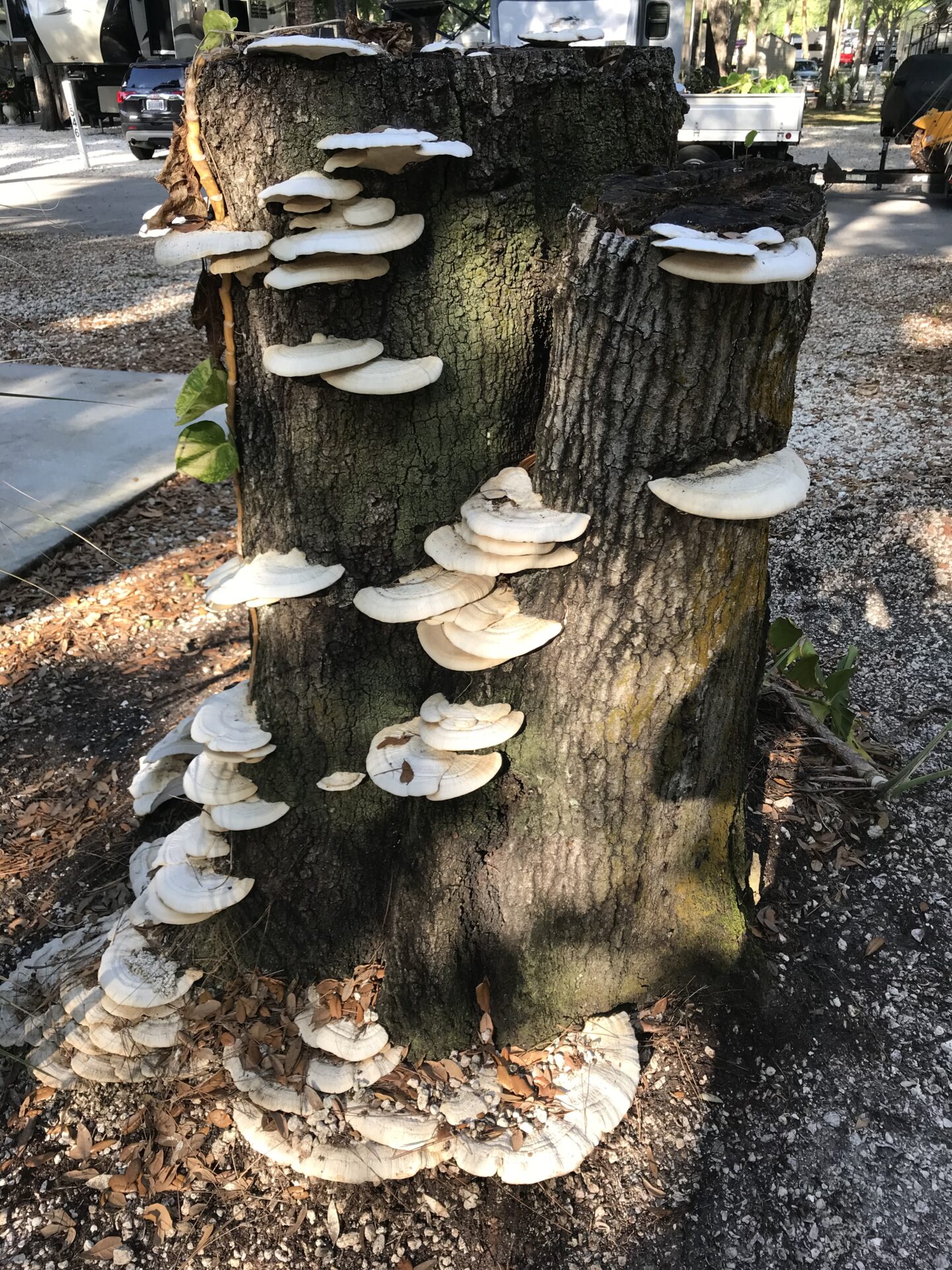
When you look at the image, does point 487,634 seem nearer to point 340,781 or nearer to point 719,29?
point 340,781

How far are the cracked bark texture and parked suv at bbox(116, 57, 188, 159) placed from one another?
1987 cm

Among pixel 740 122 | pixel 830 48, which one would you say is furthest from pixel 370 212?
pixel 830 48

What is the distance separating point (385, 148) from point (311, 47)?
0.71 ft

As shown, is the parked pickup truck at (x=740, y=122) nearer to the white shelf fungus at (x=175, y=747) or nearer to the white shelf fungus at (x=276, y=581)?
the white shelf fungus at (x=175, y=747)

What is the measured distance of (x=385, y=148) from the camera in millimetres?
A: 1432

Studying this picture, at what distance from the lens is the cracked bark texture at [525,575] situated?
1.55m

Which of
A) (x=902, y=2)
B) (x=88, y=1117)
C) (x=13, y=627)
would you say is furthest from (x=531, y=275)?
(x=902, y=2)

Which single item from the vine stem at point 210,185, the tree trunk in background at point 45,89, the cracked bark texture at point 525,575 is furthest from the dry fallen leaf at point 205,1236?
the tree trunk in background at point 45,89

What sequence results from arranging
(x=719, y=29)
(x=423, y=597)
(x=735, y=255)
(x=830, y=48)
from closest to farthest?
(x=735, y=255) → (x=423, y=597) → (x=719, y=29) → (x=830, y=48)

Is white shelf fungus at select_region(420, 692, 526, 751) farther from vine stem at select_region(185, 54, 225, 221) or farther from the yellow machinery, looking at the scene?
the yellow machinery

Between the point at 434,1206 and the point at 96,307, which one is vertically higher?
the point at 96,307

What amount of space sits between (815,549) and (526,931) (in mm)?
3395

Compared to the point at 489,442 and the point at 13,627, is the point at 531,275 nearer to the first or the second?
the point at 489,442

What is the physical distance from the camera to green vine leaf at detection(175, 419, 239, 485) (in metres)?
1.86
